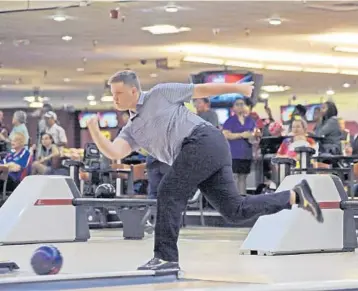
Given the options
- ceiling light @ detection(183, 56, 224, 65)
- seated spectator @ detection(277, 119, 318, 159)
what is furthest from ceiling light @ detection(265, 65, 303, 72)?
seated spectator @ detection(277, 119, 318, 159)

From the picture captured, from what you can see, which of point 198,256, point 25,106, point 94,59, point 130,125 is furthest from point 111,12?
point 25,106

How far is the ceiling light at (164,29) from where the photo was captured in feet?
50.3

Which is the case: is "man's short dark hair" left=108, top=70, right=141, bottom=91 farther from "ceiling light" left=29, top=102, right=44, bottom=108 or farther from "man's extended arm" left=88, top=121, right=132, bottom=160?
"ceiling light" left=29, top=102, right=44, bottom=108

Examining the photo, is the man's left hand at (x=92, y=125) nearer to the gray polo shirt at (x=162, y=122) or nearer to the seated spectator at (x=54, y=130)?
the gray polo shirt at (x=162, y=122)

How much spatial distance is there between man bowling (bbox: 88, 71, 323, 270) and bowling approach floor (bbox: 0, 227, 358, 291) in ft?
1.13

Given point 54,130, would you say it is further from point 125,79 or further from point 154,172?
point 125,79

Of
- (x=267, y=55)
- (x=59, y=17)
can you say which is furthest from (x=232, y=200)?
(x=267, y=55)

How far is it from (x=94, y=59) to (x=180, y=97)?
14968 millimetres

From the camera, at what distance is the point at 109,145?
16.0 ft

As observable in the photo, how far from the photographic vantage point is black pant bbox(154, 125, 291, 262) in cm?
479

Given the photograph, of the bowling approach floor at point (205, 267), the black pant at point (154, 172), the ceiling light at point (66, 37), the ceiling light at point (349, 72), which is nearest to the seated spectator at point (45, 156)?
the black pant at point (154, 172)

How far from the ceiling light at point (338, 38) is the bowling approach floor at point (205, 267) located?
7.83 metres

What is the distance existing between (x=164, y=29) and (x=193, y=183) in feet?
36.1

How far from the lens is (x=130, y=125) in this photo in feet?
16.4
